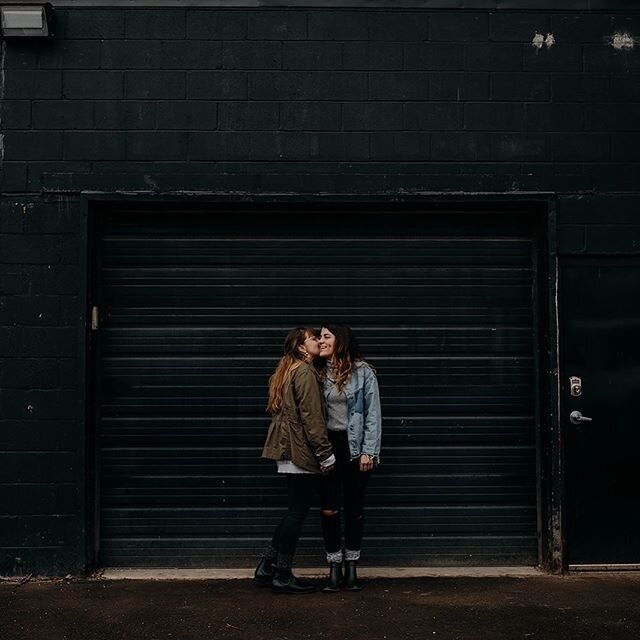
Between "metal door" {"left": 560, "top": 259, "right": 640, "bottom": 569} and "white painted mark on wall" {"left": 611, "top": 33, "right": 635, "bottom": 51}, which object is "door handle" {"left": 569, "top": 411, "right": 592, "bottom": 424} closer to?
"metal door" {"left": 560, "top": 259, "right": 640, "bottom": 569}

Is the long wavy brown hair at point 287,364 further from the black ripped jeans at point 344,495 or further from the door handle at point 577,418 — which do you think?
the door handle at point 577,418

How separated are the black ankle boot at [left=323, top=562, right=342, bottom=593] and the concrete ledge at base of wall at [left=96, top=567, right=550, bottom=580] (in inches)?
18.0

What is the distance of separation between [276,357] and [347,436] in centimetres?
105

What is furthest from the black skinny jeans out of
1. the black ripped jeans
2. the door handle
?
the door handle

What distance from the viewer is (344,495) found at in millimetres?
6422

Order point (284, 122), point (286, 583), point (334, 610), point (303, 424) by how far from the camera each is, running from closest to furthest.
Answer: point (334, 610)
point (303, 424)
point (286, 583)
point (284, 122)

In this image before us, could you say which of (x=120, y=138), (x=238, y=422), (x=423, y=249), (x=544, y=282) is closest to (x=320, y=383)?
(x=238, y=422)

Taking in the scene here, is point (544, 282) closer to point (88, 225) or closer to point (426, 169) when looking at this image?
point (426, 169)

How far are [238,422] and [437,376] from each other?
5.28ft

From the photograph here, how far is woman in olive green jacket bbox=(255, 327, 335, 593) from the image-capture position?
6.07 meters

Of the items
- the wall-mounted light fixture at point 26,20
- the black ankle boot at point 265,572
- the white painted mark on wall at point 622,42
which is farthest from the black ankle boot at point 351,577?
the wall-mounted light fixture at point 26,20

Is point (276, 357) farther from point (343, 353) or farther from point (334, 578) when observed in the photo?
point (334, 578)

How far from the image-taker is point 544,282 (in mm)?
6945

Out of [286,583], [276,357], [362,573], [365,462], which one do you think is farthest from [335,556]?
[276,357]
